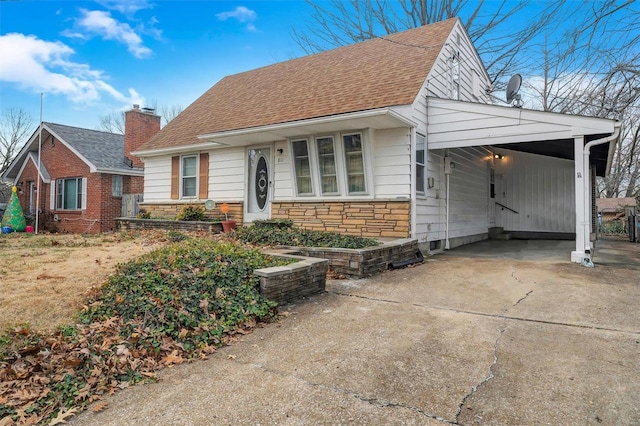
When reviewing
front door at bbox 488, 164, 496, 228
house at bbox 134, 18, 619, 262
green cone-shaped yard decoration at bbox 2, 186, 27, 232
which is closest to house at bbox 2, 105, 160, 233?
green cone-shaped yard decoration at bbox 2, 186, 27, 232

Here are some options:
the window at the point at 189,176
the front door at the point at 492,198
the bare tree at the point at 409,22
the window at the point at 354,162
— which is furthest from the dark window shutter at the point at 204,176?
the front door at the point at 492,198

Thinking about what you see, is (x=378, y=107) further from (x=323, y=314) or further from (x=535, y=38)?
(x=535, y=38)

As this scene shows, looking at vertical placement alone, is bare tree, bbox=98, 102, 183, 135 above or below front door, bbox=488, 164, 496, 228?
above

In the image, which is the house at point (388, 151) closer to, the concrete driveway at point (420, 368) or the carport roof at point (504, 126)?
the carport roof at point (504, 126)

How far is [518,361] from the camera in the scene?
2795 millimetres

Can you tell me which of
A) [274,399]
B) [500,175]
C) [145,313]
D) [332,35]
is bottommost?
[274,399]

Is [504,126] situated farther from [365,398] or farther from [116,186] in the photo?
[116,186]

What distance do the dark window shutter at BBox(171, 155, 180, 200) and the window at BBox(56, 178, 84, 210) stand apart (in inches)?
267

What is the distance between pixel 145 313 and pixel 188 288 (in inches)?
21.2

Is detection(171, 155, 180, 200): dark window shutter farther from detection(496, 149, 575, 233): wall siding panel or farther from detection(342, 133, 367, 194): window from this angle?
detection(496, 149, 575, 233): wall siding panel

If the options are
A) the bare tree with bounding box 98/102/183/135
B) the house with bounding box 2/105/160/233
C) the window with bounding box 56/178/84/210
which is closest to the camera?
the house with bounding box 2/105/160/233

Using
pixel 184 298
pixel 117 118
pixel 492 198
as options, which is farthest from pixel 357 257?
pixel 117 118

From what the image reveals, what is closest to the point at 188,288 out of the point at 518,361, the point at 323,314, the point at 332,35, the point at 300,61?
the point at 323,314

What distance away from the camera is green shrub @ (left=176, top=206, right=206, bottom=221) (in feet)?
34.4
